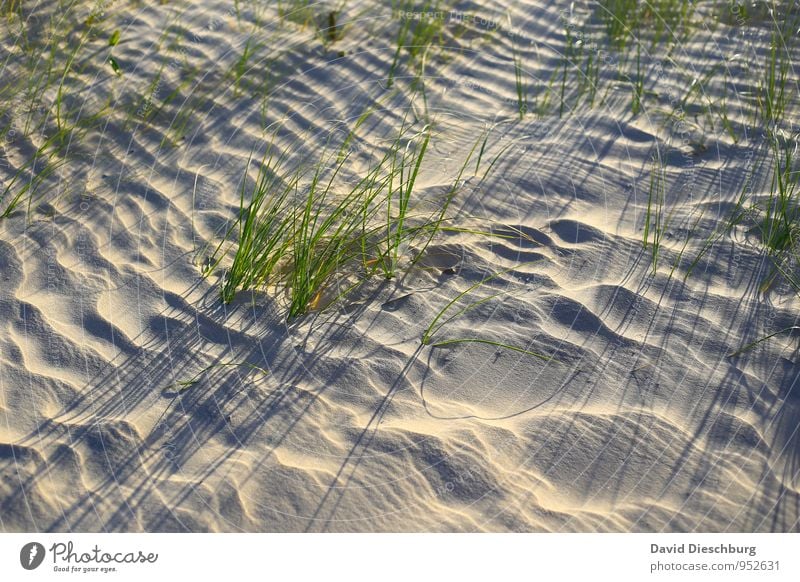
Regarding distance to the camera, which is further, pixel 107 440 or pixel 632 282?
pixel 632 282

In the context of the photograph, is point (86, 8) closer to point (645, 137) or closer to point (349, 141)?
point (349, 141)

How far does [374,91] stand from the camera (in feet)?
13.2

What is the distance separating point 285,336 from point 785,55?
126 inches

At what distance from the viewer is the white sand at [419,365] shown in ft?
7.40
